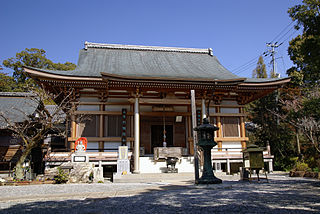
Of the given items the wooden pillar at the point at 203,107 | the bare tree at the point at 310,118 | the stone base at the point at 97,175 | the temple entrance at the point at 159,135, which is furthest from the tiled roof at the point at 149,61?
the stone base at the point at 97,175

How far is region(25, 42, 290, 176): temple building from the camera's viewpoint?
1234cm

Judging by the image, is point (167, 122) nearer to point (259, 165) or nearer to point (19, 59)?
point (259, 165)

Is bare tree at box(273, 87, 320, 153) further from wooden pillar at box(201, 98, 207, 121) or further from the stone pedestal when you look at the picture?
the stone pedestal

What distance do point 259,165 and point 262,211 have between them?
510 centimetres

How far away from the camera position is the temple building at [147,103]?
12344 mm

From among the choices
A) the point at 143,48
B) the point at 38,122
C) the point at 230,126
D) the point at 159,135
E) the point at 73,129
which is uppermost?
the point at 143,48

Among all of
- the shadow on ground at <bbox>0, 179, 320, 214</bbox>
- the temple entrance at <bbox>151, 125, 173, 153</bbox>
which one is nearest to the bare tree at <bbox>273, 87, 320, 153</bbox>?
the temple entrance at <bbox>151, 125, 173, 153</bbox>

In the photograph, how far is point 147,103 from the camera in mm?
13508

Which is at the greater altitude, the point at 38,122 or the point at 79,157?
the point at 38,122

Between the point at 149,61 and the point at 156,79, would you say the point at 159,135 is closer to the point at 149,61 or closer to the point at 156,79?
the point at 149,61

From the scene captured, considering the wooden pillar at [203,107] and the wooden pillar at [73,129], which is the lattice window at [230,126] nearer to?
the wooden pillar at [203,107]

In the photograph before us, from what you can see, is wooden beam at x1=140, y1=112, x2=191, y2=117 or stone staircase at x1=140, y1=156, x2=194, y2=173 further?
wooden beam at x1=140, y1=112, x2=191, y2=117

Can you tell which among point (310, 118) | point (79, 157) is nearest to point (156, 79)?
point (79, 157)

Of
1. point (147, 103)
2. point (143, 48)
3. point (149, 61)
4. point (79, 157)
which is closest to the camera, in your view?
A: point (79, 157)
